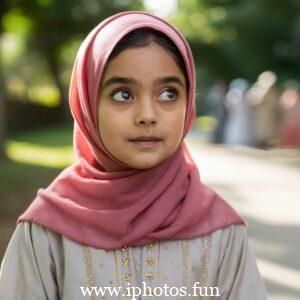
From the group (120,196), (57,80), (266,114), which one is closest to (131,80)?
(120,196)

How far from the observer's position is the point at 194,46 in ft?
69.1

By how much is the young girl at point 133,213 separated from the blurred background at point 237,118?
2950mm

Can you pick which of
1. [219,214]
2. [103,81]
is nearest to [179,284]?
[219,214]

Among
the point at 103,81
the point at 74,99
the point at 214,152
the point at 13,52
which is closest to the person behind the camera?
the point at 103,81

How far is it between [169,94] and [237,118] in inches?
638

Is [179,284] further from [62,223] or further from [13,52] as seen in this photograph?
[13,52]

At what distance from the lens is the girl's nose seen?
199cm

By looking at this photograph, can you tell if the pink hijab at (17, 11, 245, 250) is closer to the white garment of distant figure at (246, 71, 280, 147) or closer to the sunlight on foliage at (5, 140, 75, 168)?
the sunlight on foliage at (5, 140, 75, 168)

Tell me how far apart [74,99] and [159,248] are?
556mm

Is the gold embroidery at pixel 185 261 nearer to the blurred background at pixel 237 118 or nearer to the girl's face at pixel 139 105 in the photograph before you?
the girl's face at pixel 139 105

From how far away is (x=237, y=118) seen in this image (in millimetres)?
18125

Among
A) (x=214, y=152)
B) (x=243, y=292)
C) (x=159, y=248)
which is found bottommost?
(x=214, y=152)

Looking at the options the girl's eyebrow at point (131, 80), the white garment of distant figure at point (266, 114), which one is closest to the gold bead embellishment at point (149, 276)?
the girl's eyebrow at point (131, 80)

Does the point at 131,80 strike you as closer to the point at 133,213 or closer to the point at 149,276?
the point at 133,213
